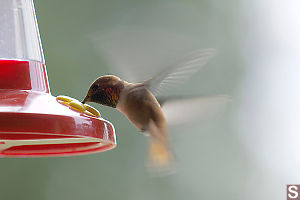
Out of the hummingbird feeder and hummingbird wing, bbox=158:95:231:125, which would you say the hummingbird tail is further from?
the hummingbird feeder

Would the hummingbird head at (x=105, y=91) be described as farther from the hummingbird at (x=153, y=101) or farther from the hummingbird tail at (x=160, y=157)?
the hummingbird tail at (x=160, y=157)

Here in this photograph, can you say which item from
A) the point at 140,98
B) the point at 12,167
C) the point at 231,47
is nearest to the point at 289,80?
the point at 231,47

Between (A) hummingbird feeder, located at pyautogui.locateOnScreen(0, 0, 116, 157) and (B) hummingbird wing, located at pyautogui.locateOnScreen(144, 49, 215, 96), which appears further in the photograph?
(B) hummingbird wing, located at pyautogui.locateOnScreen(144, 49, 215, 96)

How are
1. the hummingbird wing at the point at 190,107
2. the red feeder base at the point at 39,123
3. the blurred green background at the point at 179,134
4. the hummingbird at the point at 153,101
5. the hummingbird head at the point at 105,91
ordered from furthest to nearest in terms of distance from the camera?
1. the blurred green background at the point at 179,134
2. the hummingbird wing at the point at 190,107
3. the hummingbird at the point at 153,101
4. the hummingbird head at the point at 105,91
5. the red feeder base at the point at 39,123

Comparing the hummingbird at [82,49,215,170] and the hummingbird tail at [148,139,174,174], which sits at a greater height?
the hummingbird at [82,49,215,170]

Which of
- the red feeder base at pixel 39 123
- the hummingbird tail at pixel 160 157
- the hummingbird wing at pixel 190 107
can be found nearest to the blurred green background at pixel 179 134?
the hummingbird wing at pixel 190 107

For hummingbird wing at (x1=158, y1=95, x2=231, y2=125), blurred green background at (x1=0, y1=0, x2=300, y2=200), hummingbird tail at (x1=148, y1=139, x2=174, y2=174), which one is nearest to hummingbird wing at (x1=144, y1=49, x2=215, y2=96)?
hummingbird wing at (x1=158, y1=95, x2=231, y2=125)

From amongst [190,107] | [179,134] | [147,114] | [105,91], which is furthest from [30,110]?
[179,134]
